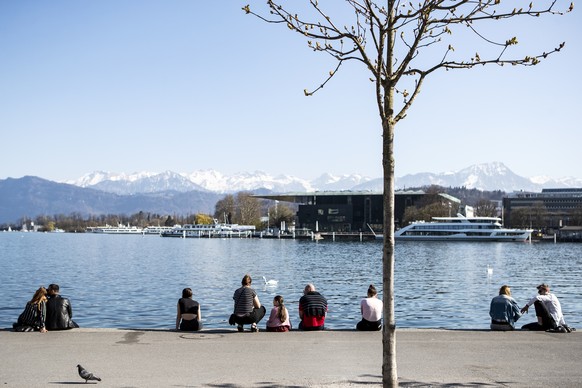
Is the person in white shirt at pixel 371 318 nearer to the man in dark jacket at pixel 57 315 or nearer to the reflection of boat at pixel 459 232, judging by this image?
the man in dark jacket at pixel 57 315

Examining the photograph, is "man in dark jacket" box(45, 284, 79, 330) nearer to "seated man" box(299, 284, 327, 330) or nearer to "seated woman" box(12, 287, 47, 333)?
"seated woman" box(12, 287, 47, 333)

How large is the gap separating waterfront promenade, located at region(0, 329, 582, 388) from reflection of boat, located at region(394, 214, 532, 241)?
150011 millimetres

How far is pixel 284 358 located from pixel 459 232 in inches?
6132

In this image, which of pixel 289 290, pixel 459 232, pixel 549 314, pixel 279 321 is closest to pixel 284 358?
pixel 279 321

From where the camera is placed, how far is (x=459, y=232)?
16538cm

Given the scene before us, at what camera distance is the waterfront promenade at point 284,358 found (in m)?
12.6

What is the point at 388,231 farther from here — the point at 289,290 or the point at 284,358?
the point at 289,290

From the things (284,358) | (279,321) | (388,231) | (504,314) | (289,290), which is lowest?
(289,290)

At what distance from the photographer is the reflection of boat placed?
16500 centimetres

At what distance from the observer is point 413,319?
31703 millimetres

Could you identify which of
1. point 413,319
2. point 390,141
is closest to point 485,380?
point 390,141

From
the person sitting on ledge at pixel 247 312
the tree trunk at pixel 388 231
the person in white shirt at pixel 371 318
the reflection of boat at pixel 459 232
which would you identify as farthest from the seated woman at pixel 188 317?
the reflection of boat at pixel 459 232

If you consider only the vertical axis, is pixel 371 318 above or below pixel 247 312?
below

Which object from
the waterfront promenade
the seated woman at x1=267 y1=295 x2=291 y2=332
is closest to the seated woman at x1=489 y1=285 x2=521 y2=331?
the waterfront promenade
